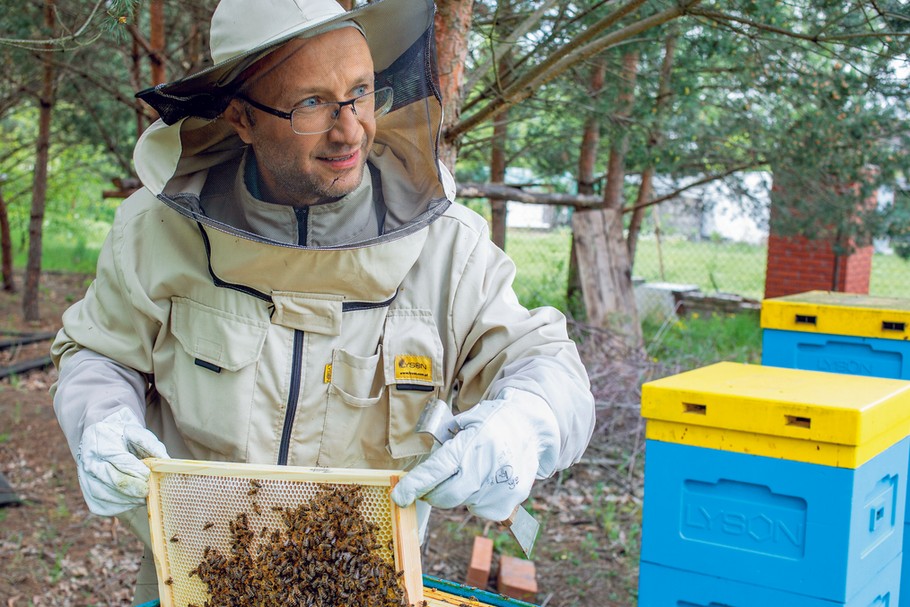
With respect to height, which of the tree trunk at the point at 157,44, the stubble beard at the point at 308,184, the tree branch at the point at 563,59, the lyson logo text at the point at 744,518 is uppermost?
the tree trunk at the point at 157,44

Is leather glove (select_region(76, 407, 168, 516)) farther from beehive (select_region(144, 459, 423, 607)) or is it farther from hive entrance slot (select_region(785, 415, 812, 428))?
hive entrance slot (select_region(785, 415, 812, 428))

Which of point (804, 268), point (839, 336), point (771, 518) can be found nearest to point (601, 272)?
point (839, 336)

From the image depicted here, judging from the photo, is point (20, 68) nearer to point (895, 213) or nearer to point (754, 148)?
point (754, 148)

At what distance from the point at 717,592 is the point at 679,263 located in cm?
1143

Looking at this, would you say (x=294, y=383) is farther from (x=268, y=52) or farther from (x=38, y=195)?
(x=38, y=195)

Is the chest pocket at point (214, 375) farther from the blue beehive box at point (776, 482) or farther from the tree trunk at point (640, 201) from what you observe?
the tree trunk at point (640, 201)

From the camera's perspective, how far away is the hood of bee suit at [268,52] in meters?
1.57

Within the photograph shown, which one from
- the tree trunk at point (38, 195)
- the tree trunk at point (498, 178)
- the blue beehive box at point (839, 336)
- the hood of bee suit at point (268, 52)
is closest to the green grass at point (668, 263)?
the tree trunk at point (498, 178)

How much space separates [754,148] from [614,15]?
408 centimetres

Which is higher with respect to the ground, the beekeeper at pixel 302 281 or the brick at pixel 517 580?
the beekeeper at pixel 302 281

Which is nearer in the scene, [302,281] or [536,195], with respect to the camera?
[302,281]

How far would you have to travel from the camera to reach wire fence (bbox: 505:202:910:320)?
9.52 m

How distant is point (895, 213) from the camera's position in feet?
19.5

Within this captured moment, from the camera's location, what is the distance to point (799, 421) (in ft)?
6.30
